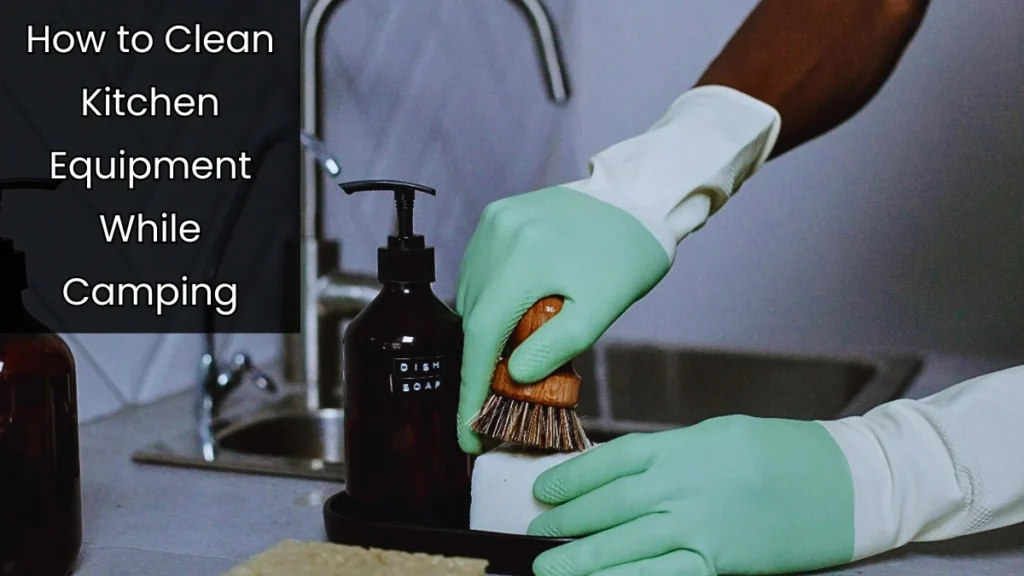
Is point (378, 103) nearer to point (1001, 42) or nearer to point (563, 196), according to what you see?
point (563, 196)

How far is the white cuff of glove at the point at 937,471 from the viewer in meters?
0.69

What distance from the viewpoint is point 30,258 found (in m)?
0.98

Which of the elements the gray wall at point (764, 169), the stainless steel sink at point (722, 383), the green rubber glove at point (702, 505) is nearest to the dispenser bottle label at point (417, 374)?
the green rubber glove at point (702, 505)

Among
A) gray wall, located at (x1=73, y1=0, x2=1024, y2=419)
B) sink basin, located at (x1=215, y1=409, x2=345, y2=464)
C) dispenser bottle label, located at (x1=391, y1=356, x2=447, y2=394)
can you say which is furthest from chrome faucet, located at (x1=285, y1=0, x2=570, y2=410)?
dispenser bottle label, located at (x1=391, y1=356, x2=447, y2=394)

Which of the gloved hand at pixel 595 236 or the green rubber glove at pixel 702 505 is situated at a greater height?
the gloved hand at pixel 595 236

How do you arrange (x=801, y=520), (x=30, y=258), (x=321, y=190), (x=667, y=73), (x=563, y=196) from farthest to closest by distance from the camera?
(x=667, y=73) < (x=321, y=190) < (x=30, y=258) < (x=563, y=196) < (x=801, y=520)

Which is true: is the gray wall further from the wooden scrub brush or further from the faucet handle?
the wooden scrub brush

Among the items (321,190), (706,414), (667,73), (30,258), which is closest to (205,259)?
(321,190)

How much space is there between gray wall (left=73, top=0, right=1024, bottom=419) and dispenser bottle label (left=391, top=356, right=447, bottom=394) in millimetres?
943

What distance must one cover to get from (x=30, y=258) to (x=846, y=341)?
5.22 feet

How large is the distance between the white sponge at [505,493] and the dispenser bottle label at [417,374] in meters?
0.08

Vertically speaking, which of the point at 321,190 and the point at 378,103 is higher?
the point at 378,103

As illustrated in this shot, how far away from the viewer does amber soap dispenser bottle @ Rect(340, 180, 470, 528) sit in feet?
2.34

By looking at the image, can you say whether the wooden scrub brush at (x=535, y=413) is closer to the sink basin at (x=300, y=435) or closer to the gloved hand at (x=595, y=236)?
the gloved hand at (x=595, y=236)
